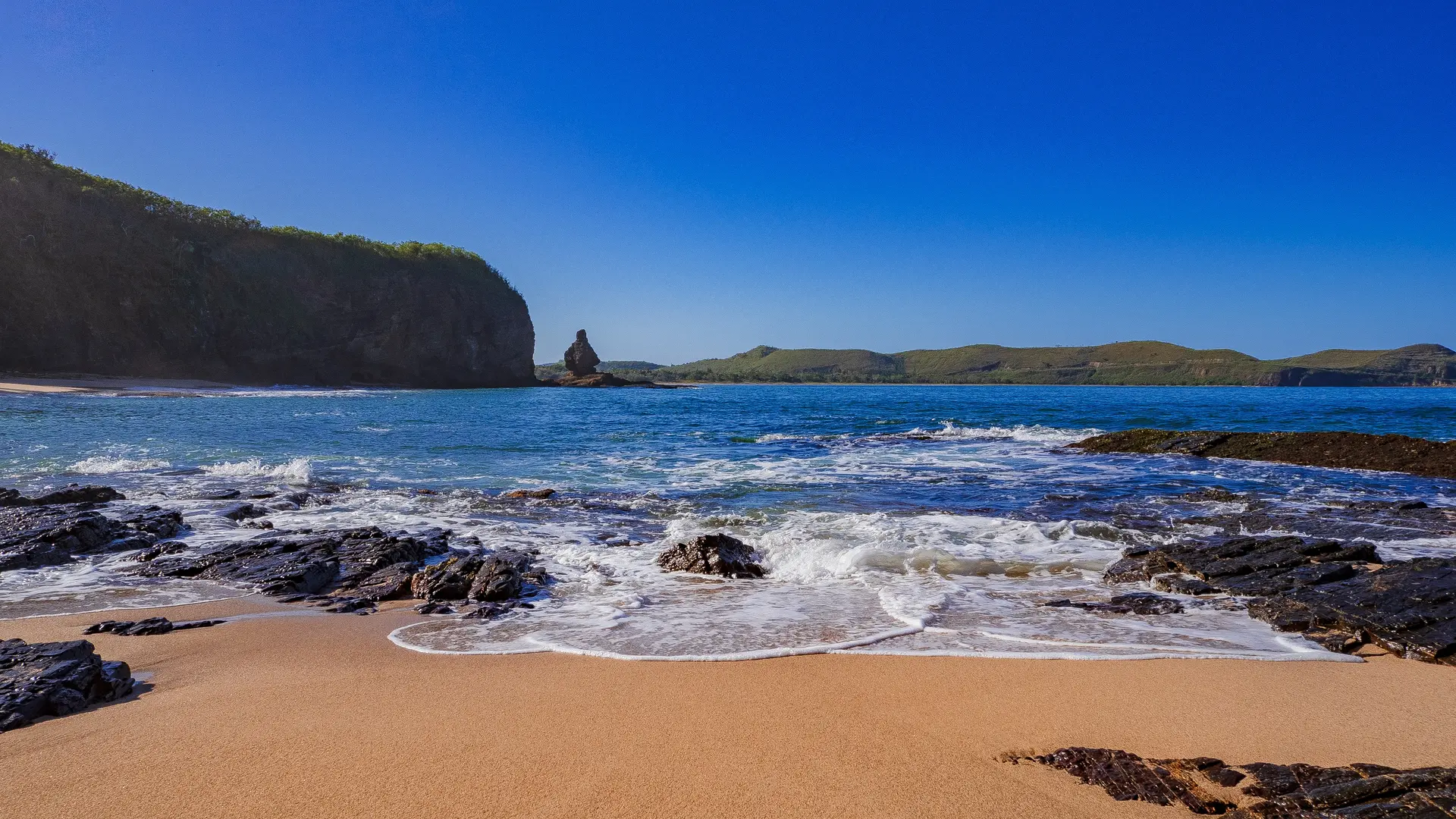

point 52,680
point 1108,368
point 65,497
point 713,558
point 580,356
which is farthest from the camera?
point 1108,368

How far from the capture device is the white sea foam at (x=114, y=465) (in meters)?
14.5

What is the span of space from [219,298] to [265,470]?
54.5 m

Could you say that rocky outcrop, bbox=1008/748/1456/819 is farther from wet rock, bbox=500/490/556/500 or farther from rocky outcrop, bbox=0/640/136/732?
wet rock, bbox=500/490/556/500

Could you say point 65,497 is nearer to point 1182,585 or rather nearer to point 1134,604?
point 1134,604

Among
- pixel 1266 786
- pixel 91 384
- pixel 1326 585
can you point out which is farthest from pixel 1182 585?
pixel 91 384

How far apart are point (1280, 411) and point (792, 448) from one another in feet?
114

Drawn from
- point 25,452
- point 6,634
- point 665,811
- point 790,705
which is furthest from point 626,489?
point 25,452

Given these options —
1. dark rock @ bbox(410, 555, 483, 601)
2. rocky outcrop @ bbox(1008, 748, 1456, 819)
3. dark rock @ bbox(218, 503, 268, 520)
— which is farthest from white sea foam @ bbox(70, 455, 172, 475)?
rocky outcrop @ bbox(1008, 748, 1456, 819)

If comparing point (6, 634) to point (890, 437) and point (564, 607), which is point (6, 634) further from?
point (890, 437)

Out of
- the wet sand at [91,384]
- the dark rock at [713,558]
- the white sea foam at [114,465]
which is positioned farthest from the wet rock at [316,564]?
the wet sand at [91,384]

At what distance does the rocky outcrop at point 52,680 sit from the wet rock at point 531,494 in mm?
7847

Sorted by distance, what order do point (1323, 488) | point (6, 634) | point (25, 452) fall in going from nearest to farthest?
1. point (6, 634)
2. point (1323, 488)
3. point (25, 452)

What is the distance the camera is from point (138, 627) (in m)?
5.43

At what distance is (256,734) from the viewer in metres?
3.57
